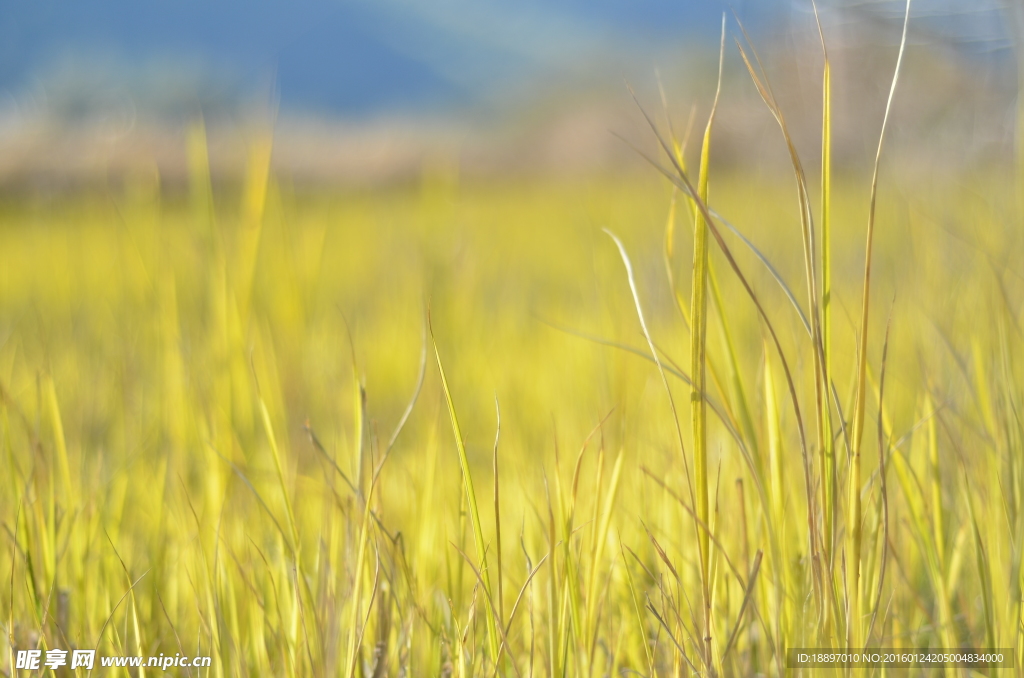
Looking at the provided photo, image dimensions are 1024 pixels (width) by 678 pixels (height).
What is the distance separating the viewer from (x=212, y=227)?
516 mm

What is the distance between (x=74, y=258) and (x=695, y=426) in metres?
1.80

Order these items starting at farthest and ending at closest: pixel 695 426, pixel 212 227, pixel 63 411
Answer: pixel 63 411 < pixel 212 227 < pixel 695 426

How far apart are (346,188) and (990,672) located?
356cm

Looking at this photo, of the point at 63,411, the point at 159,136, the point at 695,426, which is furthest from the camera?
the point at 159,136

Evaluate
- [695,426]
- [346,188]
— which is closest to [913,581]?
[695,426]

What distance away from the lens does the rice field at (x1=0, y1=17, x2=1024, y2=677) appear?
28cm

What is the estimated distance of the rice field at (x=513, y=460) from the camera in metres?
0.28

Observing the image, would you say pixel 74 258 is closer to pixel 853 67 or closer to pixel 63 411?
pixel 63 411

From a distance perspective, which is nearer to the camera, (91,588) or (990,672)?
(990,672)

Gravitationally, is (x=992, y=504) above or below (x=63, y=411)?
below

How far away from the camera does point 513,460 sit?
65cm

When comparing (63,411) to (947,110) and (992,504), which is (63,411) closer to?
(992,504)

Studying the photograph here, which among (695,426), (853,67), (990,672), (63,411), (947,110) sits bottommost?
(990,672)

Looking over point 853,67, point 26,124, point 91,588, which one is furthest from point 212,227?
point 26,124
